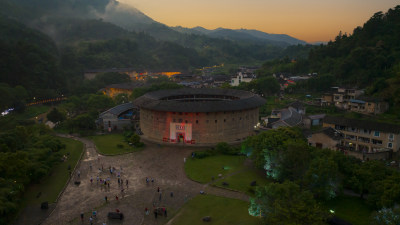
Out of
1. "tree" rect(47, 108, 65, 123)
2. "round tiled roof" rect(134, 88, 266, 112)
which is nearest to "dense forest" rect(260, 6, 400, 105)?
"round tiled roof" rect(134, 88, 266, 112)

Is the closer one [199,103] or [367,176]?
[367,176]

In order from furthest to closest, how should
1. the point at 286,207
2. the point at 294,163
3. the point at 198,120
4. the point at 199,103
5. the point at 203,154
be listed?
the point at 199,103 → the point at 198,120 → the point at 203,154 → the point at 294,163 → the point at 286,207

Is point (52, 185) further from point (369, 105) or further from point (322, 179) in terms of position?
point (369, 105)

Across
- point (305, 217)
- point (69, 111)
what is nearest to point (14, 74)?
point (69, 111)

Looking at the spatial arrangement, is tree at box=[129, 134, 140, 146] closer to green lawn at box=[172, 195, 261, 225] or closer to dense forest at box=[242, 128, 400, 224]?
dense forest at box=[242, 128, 400, 224]

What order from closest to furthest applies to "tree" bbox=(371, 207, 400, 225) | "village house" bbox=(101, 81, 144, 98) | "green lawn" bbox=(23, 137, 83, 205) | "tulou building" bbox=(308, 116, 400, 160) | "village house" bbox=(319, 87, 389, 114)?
"tree" bbox=(371, 207, 400, 225)
"green lawn" bbox=(23, 137, 83, 205)
"tulou building" bbox=(308, 116, 400, 160)
"village house" bbox=(319, 87, 389, 114)
"village house" bbox=(101, 81, 144, 98)

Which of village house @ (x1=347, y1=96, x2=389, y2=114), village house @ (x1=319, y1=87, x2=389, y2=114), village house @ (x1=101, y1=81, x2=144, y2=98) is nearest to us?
village house @ (x1=347, y1=96, x2=389, y2=114)

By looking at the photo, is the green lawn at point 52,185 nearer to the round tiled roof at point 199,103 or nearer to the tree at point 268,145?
the round tiled roof at point 199,103

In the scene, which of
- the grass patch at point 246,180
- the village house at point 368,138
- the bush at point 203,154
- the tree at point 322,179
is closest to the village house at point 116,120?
the bush at point 203,154

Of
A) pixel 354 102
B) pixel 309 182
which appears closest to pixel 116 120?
pixel 309 182
